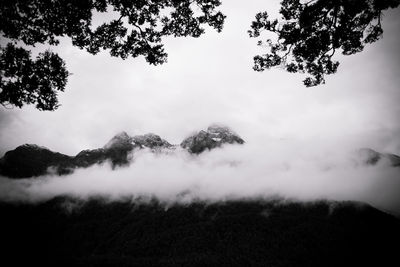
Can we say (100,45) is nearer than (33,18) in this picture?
No

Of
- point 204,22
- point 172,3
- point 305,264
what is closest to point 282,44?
point 204,22

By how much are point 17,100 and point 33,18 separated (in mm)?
2875

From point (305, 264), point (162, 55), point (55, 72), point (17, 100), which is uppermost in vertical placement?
point (162, 55)

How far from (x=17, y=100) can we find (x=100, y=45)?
355cm

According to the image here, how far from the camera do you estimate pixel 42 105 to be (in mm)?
9164

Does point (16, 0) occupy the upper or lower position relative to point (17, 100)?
upper

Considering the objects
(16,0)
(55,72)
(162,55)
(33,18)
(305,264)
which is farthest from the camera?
(305,264)

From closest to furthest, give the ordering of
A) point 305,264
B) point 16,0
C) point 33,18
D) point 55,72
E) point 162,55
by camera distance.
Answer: point 16,0 → point 33,18 → point 55,72 → point 162,55 → point 305,264

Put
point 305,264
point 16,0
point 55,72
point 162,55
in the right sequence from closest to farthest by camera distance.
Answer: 1. point 16,0
2. point 55,72
3. point 162,55
4. point 305,264

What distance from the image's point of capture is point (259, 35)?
10094 mm

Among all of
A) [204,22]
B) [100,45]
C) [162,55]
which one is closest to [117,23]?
[100,45]

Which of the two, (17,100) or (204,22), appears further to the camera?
(204,22)

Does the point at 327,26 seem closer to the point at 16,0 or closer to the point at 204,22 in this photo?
the point at 204,22

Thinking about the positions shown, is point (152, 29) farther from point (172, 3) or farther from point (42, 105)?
point (42, 105)
